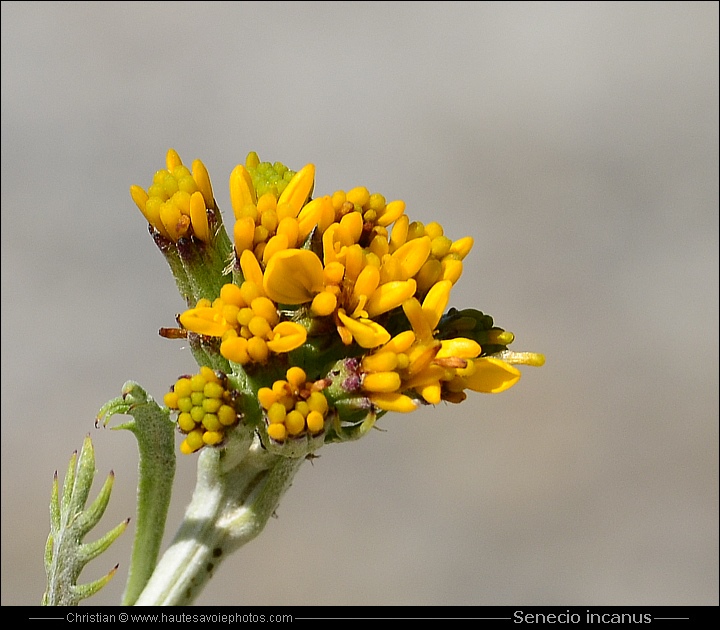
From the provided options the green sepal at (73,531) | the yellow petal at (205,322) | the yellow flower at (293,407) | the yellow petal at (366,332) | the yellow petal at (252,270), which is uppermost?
the yellow petal at (252,270)

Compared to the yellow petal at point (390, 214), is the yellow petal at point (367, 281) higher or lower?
lower

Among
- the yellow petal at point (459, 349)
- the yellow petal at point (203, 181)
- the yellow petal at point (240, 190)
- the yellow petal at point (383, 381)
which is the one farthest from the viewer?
the yellow petal at point (203, 181)

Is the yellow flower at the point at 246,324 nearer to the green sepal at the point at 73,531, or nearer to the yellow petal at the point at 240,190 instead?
the yellow petal at the point at 240,190

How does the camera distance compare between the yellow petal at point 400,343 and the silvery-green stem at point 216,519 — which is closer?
the yellow petal at point 400,343

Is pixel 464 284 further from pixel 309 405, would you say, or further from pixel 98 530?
pixel 309 405

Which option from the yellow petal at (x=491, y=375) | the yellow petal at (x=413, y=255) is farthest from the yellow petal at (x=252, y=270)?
the yellow petal at (x=491, y=375)

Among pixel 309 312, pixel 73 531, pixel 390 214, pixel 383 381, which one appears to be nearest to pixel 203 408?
pixel 309 312

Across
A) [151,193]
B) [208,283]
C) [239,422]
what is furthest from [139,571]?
[151,193]

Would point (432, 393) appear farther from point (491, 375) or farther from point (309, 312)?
point (309, 312)
